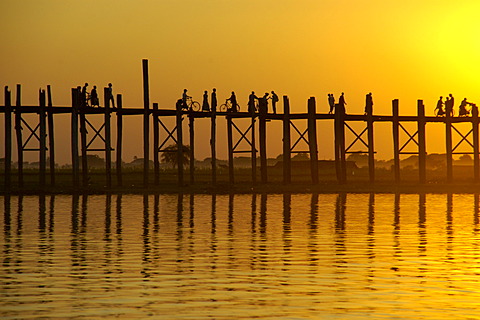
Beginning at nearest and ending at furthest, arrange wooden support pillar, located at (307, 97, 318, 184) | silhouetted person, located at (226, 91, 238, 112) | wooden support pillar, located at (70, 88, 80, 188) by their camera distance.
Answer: wooden support pillar, located at (70, 88, 80, 188)
wooden support pillar, located at (307, 97, 318, 184)
silhouetted person, located at (226, 91, 238, 112)

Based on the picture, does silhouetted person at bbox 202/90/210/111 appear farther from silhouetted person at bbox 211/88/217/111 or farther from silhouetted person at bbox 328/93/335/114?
silhouetted person at bbox 328/93/335/114

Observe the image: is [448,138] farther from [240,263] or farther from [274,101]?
[240,263]

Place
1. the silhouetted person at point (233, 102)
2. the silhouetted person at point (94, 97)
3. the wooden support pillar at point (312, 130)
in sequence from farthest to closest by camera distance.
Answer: the silhouetted person at point (233, 102) → the wooden support pillar at point (312, 130) → the silhouetted person at point (94, 97)

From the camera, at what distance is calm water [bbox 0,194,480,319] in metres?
13.5

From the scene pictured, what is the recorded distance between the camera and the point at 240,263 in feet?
59.7

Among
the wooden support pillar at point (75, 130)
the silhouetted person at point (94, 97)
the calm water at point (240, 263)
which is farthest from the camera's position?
the silhouetted person at point (94, 97)

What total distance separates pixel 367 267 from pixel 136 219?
484 inches

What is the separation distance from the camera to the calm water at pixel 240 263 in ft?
44.4

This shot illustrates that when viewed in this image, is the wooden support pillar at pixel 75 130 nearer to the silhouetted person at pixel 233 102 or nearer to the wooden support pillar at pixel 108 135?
the wooden support pillar at pixel 108 135

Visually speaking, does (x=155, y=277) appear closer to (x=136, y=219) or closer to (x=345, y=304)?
(x=345, y=304)

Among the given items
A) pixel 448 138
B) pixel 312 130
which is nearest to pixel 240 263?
pixel 312 130

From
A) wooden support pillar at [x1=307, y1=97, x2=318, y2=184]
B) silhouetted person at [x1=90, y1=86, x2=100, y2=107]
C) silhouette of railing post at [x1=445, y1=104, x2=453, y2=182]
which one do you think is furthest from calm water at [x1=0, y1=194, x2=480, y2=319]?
silhouette of railing post at [x1=445, y1=104, x2=453, y2=182]

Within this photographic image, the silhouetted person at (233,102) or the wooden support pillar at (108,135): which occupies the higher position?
the silhouetted person at (233,102)

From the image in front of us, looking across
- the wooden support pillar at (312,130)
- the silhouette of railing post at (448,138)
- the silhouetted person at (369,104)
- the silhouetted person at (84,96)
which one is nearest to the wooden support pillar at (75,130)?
the silhouetted person at (84,96)
